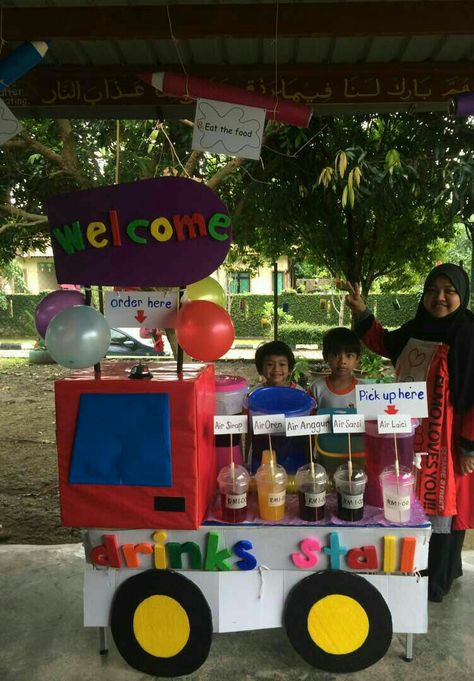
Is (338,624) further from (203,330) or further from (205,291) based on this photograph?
(205,291)

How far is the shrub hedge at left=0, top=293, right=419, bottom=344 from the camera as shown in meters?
16.4

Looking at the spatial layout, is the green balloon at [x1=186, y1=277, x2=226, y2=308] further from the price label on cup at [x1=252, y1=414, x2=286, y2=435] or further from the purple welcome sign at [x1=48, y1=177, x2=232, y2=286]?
the price label on cup at [x1=252, y1=414, x2=286, y2=435]

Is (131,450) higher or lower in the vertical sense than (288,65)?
lower

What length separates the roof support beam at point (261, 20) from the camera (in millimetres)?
2385

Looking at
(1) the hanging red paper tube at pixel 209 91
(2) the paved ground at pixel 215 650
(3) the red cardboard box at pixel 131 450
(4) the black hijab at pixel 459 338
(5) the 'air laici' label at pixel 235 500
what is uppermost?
(1) the hanging red paper tube at pixel 209 91

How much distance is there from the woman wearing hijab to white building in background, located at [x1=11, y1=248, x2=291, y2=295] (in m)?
16.5

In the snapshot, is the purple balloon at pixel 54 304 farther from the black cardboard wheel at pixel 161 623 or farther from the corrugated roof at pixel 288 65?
the corrugated roof at pixel 288 65

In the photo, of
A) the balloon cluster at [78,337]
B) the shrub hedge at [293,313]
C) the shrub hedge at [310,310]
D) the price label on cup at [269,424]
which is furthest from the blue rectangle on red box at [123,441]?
the shrub hedge at [310,310]

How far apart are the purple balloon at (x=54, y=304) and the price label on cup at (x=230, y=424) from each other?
80 cm

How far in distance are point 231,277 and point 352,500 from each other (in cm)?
1913

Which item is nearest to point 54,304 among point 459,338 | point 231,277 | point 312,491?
point 312,491

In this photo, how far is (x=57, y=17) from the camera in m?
2.43

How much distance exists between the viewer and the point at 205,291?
2.41 meters

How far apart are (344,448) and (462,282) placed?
1015mm
